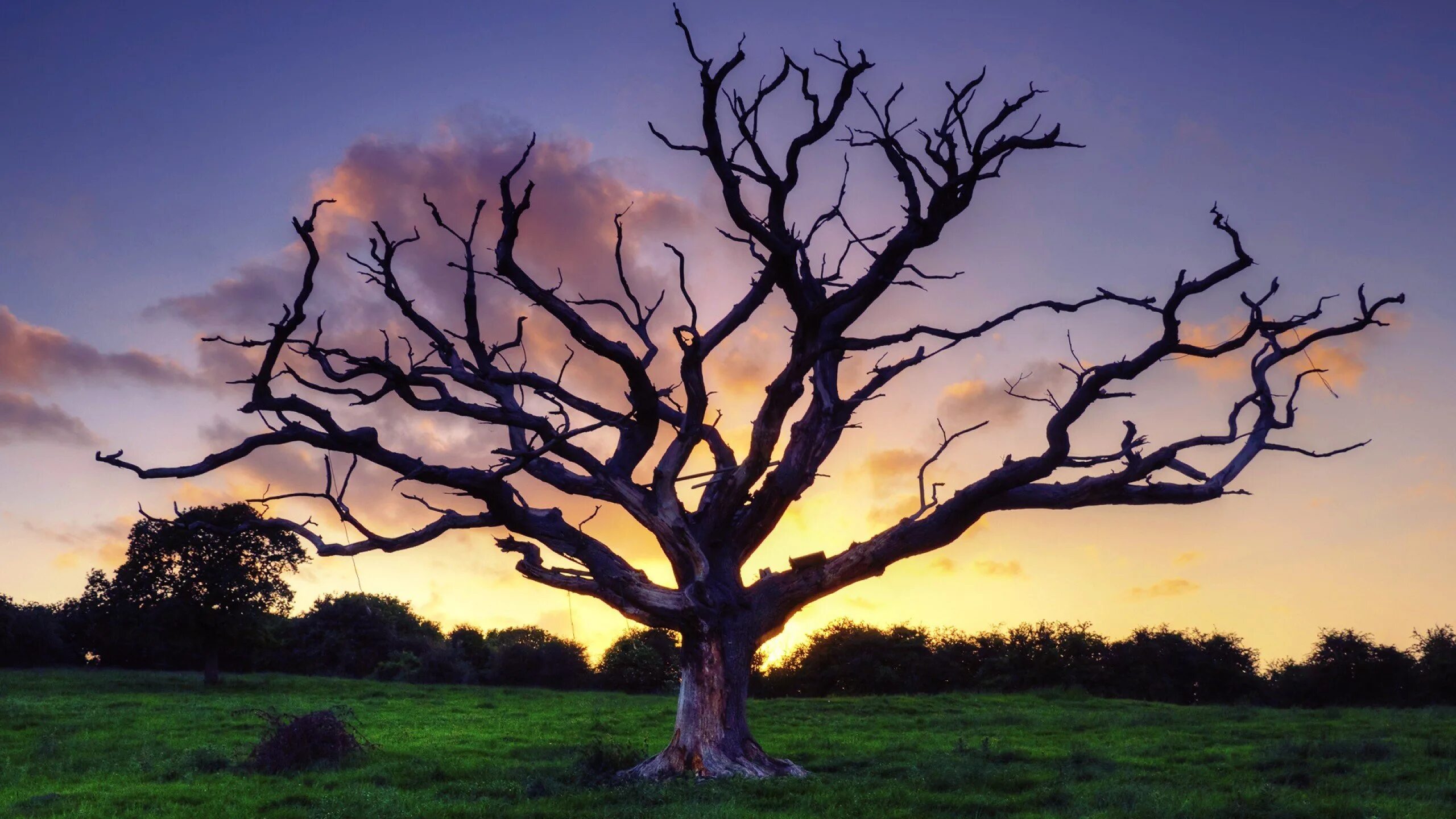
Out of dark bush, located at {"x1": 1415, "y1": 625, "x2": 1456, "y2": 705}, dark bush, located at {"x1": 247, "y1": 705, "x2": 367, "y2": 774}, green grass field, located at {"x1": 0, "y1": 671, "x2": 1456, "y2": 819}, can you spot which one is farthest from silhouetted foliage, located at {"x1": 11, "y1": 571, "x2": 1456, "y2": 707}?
dark bush, located at {"x1": 247, "y1": 705, "x2": 367, "y2": 774}

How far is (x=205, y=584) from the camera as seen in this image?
1956 inches

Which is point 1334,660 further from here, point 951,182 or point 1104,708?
point 951,182

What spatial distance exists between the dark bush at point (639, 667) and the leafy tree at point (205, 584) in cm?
2029

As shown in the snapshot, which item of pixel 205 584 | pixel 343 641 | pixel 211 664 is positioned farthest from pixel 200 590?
pixel 343 641

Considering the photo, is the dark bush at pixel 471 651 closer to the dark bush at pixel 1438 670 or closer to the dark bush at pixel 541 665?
the dark bush at pixel 541 665

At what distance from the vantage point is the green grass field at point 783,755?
55.7 feet

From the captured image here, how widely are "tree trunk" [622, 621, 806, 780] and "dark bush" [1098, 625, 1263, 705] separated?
43.6 meters

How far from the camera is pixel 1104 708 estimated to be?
4016 cm

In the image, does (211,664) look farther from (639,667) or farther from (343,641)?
(343,641)

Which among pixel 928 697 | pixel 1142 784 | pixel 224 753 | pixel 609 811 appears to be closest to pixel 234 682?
pixel 224 753

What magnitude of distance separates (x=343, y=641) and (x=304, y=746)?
56886 millimetres

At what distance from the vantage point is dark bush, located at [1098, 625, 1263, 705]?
58.2 metres

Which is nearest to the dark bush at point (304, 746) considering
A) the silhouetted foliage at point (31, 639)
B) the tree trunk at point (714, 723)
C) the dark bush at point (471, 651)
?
the tree trunk at point (714, 723)

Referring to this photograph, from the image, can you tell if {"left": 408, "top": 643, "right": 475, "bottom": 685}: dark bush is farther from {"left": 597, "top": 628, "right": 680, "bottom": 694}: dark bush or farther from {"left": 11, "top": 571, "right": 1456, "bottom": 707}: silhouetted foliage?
{"left": 597, "top": 628, "right": 680, "bottom": 694}: dark bush
